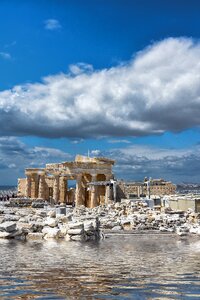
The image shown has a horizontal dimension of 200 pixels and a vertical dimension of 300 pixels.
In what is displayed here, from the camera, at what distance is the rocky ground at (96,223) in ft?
77.3

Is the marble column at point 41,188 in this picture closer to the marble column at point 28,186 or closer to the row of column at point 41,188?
the row of column at point 41,188

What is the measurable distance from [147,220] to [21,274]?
62.8ft

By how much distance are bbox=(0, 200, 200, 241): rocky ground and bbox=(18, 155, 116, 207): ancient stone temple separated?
940 cm

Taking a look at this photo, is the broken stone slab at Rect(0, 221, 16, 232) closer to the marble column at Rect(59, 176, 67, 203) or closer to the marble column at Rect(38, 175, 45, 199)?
the marble column at Rect(59, 176, 67, 203)

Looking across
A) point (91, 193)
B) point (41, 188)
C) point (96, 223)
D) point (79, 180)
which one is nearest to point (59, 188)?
point (41, 188)

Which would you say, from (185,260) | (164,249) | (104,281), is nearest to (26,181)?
(164,249)

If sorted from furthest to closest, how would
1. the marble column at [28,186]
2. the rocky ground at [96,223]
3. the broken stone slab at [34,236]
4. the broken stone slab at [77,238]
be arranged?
the marble column at [28,186] → the broken stone slab at [34,236] → the rocky ground at [96,223] → the broken stone slab at [77,238]

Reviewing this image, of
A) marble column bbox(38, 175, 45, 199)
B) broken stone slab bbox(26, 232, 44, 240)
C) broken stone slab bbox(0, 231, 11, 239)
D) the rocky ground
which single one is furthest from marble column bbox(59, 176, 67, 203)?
broken stone slab bbox(0, 231, 11, 239)

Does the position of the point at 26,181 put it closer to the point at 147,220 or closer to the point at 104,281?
the point at 147,220

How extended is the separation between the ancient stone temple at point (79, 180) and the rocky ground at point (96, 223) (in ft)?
30.8

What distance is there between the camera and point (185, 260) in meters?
16.5

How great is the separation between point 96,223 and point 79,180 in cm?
2697

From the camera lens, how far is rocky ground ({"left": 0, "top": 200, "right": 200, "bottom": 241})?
927 inches

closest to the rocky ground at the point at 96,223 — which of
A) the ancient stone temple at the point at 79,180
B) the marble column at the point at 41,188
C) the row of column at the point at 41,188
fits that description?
the ancient stone temple at the point at 79,180
